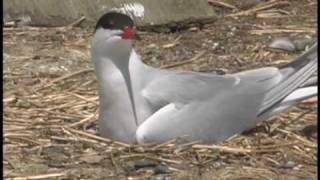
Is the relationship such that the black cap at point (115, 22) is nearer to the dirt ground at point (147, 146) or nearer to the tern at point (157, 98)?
the tern at point (157, 98)

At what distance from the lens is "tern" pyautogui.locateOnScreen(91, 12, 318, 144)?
20.1 feet

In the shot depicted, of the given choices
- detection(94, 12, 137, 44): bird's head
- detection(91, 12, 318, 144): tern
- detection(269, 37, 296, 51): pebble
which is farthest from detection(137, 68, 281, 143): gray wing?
detection(269, 37, 296, 51): pebble

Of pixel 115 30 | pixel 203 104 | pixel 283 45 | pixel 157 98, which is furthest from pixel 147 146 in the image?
pixel 283 45

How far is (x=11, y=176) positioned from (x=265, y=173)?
3.96ft

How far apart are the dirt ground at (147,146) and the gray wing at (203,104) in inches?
3.0

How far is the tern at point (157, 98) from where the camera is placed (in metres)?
6.11

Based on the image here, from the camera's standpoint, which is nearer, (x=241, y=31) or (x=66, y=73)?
(x=66, y=73)

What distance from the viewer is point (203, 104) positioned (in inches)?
247

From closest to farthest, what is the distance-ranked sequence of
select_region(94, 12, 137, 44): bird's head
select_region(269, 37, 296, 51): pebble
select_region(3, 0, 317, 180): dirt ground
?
select_region(3, 0, 317, 180): dirt ground
select_region(94, 12, 137, 44): bird's head
select_region(269, 37, 296, 51): pebble

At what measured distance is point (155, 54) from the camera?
7992mm

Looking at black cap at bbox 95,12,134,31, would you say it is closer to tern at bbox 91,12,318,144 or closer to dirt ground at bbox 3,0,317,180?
tern at bbox 91,12,318,144

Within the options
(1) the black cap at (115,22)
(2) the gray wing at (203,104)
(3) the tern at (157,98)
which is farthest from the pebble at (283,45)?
(1) the black cap at (115,22)

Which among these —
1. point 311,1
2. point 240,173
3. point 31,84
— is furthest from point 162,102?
point 311,1

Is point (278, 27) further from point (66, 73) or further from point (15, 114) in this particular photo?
point (15, 114)
